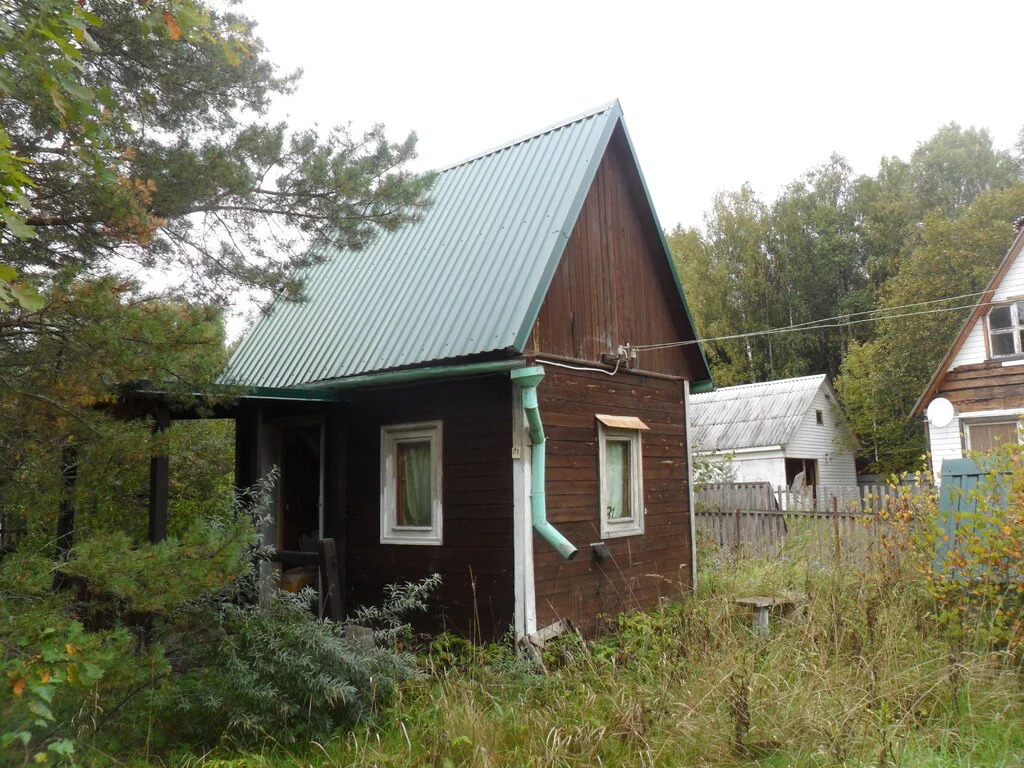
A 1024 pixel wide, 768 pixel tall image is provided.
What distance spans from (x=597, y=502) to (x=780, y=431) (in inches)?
799

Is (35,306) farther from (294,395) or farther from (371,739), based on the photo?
(294,395)

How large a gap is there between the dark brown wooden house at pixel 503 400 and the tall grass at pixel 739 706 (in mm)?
1445

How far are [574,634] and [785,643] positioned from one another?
7.40 feet

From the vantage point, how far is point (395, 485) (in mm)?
9242

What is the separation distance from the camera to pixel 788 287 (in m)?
41.5

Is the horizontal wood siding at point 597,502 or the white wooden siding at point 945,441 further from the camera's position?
the white wooden siding at point 945,441

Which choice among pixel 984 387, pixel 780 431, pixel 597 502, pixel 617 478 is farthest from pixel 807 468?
pixel 597 502

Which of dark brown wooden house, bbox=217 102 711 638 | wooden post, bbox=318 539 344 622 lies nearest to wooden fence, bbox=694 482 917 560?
dark brown wooden house, bbox=217 102 711 638

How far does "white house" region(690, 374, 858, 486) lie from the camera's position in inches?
1098

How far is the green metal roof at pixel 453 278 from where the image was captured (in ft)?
28.0

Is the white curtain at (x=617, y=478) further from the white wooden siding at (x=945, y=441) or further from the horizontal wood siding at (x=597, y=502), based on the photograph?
the white wooden siding at (x=945, y=441)

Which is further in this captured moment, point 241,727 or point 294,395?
point 294,395

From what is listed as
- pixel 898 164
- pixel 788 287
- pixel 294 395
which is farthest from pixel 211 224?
pixel 898 164

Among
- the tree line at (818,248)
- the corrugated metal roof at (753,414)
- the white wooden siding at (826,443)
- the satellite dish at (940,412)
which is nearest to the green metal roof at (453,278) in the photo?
the satellite dish at (940,412)
